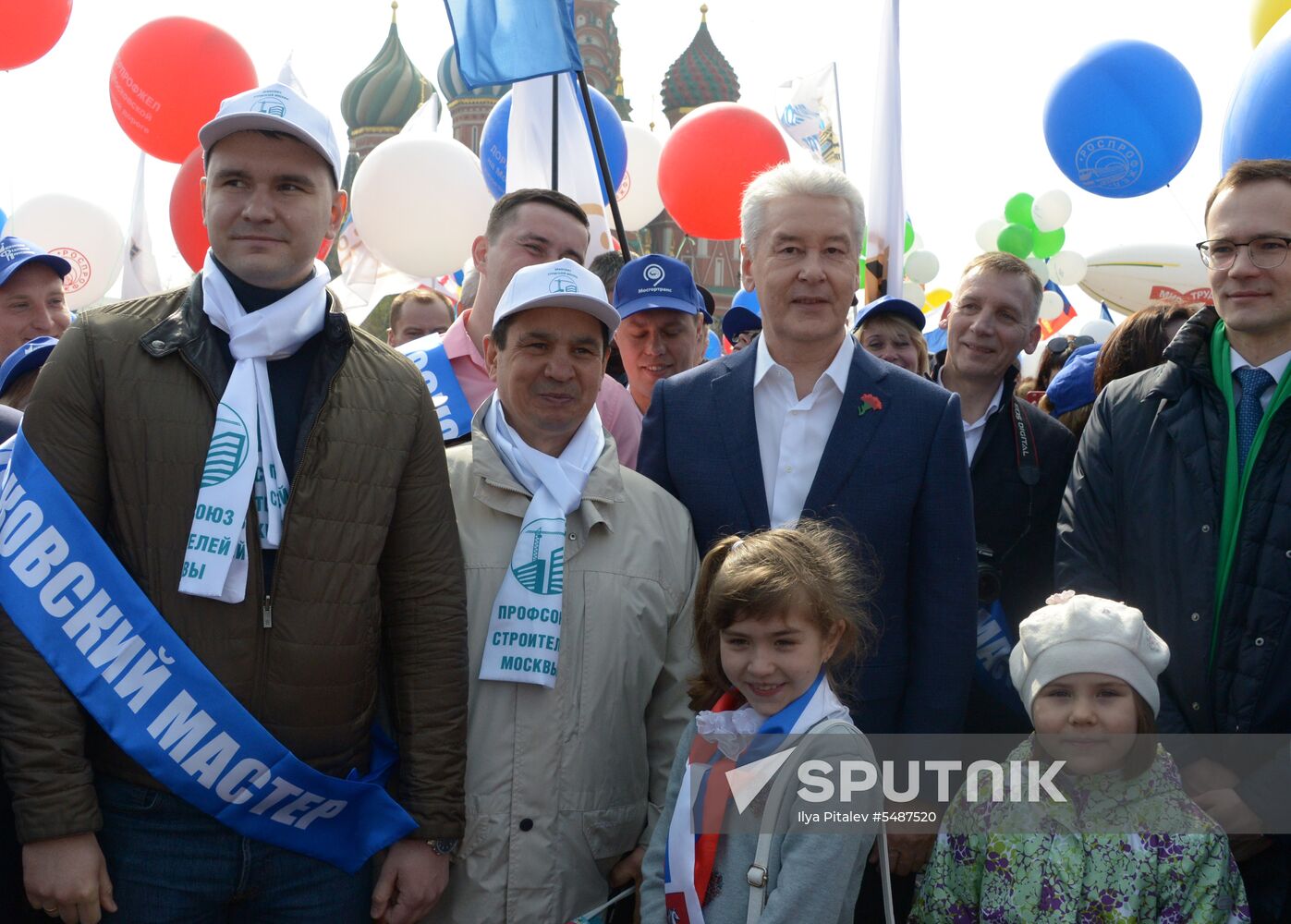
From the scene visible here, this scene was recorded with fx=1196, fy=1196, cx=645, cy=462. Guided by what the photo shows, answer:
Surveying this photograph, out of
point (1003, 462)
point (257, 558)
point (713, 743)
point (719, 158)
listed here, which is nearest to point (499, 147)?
point (719, 158)

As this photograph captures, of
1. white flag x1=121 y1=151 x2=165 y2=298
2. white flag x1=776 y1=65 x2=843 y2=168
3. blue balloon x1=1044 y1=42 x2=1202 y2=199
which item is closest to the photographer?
blue balloon x1=1044 y1=42 x2=1202 y2=199

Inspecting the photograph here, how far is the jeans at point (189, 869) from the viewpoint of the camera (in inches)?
89.2

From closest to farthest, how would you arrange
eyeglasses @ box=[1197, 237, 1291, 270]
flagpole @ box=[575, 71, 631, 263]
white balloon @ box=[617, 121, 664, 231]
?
eyeglasses @ box=[1197, 237, 1291, 270] < flagpole @ box=[575, 71, 631, 263] < white balloon @ box=[617, 121, 664, 231]

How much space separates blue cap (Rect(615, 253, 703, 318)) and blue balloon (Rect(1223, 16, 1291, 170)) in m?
2.32

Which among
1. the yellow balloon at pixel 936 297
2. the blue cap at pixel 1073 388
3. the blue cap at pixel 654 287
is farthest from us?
the yellow balloon at pixel 936 297

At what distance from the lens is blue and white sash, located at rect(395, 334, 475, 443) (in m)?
3.71

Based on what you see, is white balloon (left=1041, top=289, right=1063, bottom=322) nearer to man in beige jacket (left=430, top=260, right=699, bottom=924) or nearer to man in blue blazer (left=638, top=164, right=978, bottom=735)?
man in blue blazer (left=638, top=164, right=978, bottom=735)

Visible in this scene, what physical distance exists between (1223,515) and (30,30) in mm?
7501

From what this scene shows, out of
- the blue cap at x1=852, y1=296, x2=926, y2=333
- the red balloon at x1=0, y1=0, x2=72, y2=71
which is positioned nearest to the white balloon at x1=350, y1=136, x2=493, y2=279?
the red balloon at x1=0, y1=0, x2=72, y2=71

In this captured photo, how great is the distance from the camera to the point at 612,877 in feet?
8.79

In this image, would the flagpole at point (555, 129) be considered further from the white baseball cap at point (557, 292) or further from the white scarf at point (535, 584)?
the white scarf at point (535, 584)

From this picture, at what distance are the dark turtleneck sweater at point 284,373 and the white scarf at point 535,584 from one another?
19.7 inches

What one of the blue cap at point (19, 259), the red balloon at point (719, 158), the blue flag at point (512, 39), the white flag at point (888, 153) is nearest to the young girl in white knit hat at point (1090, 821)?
the blue cap at point (19, 259)

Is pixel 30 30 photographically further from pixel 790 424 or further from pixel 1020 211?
pixel 1020 211
